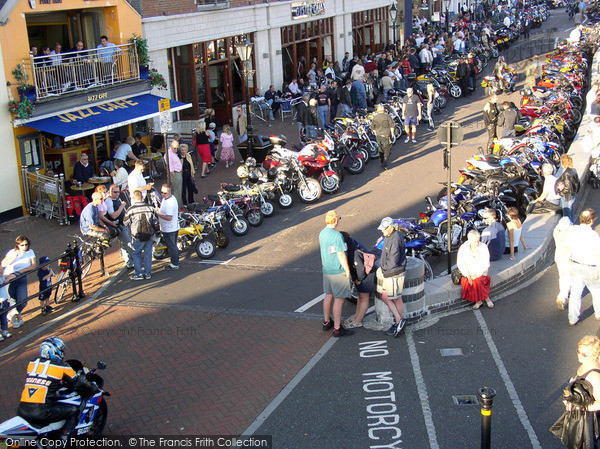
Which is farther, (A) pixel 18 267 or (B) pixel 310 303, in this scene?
(B) pixel 310 303

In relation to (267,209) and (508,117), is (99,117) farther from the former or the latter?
(508,117)

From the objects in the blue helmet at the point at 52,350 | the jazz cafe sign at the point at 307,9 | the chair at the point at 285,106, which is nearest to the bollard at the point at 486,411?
the blue helmet at the point at 52,350

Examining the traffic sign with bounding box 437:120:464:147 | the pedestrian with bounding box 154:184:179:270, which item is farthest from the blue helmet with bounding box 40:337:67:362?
the traffic sign with bounding box 437:120:464:147

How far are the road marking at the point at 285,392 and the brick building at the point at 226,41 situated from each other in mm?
14766

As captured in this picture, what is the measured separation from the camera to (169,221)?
12.7 meters

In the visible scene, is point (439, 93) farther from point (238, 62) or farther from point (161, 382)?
point (161, 382)

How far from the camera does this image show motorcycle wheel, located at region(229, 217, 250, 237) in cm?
1441

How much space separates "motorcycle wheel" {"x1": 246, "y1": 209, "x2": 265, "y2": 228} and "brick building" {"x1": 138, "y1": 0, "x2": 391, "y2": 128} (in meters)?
9.04

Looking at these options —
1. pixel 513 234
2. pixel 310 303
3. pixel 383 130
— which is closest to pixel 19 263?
pixel 310 303

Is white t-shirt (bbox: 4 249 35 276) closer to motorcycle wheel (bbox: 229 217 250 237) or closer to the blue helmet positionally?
the blue helmet

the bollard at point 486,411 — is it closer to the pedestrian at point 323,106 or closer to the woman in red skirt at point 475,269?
the woman in red skirt at point 475,269

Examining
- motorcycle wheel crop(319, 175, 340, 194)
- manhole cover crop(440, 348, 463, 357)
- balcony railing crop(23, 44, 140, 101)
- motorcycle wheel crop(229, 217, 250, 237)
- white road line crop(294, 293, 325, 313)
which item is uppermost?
balcony railing crop(23, 44, 140, 101)

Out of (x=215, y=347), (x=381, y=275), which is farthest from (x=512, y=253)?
(x=215, y=347)

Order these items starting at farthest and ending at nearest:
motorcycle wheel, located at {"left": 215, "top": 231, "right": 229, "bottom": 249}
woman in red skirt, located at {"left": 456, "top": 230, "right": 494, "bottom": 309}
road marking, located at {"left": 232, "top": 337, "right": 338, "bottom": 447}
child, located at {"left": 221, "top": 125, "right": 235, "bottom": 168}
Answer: child, located at {"left": 221, "top": 125, "right": 235, "bottom": 168} → motorcycle wheel, located at {"left": 215, "top": 231, "right": 229, "bottom": 249} → woman in red skirt, located at {"left": 456, "top": 230, "right": 494, "bottom": 309} → road marking, located at {"left": 232, "top": 337, "right": 338, "bottom": 447}
